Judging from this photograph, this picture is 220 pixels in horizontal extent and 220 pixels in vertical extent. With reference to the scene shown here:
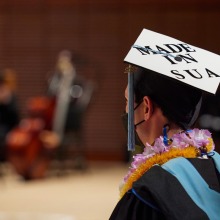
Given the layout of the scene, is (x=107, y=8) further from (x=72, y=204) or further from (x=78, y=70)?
(x=72, y=204)

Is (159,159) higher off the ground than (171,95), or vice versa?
(171,95)

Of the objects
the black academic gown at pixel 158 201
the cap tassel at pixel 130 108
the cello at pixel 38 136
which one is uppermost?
the cap tassel at pixel 130 108

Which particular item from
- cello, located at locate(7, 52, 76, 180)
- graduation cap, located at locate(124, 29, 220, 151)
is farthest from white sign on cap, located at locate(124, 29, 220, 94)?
cello, located at locate(7, 52, 76, 180)

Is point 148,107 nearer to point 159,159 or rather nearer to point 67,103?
point 159,159

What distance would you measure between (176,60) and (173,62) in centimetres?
1

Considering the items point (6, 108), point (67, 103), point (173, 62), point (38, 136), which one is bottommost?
point (38, 136)

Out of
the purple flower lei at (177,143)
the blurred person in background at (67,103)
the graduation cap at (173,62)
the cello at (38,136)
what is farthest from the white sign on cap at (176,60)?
the blurred person in background at (67,103)

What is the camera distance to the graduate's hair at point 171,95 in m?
1.63

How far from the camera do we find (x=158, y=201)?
1.48 metres

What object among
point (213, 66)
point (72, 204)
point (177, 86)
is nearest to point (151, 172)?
point (177, 86)

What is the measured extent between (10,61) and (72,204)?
4839 mm

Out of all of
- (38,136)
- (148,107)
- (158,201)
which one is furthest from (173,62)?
(38,136)

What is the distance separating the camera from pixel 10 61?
1081 cm

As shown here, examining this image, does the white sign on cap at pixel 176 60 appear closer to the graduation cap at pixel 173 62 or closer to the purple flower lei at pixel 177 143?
the graduation cap at pixel 173 62
